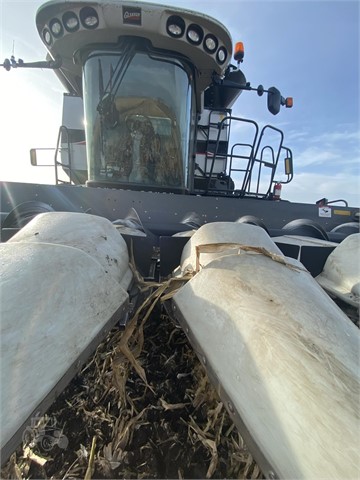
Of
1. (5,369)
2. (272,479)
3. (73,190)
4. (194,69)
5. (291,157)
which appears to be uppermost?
(194,69)

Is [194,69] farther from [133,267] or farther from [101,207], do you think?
[133,267]

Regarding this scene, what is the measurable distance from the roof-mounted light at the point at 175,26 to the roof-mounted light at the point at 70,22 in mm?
727

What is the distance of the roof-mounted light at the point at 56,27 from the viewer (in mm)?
2580

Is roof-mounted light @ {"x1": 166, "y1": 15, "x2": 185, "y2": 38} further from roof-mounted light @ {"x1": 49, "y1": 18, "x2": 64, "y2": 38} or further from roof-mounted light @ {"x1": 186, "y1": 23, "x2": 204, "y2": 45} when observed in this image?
roof-mounted light @ {"x1": 49, "y1": 18, "x2": 64, "y2": 38}

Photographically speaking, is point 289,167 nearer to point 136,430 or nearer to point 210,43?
point 210,43

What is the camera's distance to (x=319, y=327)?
30.4 inches

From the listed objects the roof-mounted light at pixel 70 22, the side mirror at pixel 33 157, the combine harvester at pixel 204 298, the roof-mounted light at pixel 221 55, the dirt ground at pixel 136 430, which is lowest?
the dirt ground at pixel 136 430

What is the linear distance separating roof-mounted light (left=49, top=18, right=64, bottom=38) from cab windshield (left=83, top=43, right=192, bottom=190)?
1.00ft

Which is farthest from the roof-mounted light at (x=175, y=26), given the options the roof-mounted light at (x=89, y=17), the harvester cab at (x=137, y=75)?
the roof-mounted light at (x=89, y=17)

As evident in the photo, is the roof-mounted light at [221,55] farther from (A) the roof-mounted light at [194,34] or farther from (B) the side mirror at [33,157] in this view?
(B) the side mirror at [33,157]

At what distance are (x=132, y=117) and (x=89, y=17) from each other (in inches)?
31.3

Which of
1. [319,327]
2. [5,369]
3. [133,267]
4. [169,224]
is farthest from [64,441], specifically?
[169,224]

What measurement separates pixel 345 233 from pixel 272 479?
235 centimetres

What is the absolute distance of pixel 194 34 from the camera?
2719 millimetres
